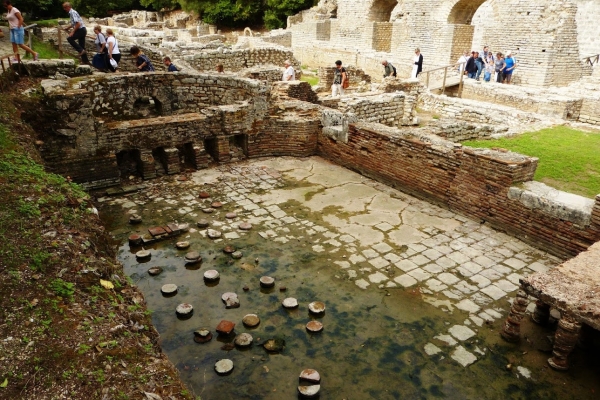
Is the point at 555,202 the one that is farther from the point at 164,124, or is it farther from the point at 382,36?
the point at 382,36

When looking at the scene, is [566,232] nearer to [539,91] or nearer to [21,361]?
[21,361]

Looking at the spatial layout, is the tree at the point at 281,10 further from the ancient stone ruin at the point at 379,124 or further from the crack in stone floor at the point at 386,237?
the crack in stone floor at the point at 386,237

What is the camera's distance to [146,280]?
5.41 meters

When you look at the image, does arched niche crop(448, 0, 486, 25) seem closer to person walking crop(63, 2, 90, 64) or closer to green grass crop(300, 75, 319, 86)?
green grass crop(300, 75, 319, 86)

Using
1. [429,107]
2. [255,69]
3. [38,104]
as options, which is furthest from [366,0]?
[38,104]

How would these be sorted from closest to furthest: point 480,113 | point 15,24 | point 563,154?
point 563,154 < point 15,24 < point 480,113

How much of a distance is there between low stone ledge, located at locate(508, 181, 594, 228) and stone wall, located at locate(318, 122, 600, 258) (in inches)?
1.1

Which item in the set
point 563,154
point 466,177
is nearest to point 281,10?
point 563,154

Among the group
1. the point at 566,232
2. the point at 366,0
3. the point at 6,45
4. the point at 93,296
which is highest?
the point at 366,0

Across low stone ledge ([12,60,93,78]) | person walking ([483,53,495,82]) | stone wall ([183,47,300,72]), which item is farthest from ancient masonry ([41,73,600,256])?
person walking ([483,53,495,82])

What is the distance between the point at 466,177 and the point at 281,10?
31.2 meters

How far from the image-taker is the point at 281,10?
34406 mm

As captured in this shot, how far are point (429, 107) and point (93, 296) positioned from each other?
13242 millimetres

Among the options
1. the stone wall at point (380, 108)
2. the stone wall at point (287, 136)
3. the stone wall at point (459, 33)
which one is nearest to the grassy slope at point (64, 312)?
the stone wall at point (287, 136)
